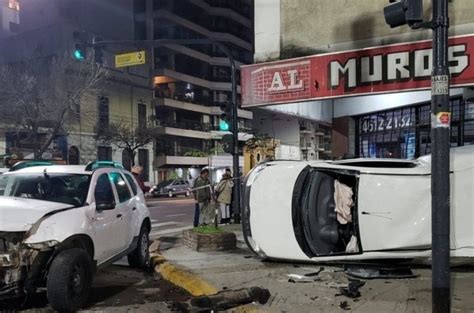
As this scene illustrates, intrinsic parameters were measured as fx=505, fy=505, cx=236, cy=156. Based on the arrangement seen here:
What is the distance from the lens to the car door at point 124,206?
310 inches

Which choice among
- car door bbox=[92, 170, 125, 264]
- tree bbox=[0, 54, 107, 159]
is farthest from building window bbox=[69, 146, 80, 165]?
car door bbox=[92, 170, 125, 264]

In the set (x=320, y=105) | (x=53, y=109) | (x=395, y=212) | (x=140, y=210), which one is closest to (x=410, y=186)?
(x=395, y=212)

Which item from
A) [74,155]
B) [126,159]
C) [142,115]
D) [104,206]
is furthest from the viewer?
[142,115]

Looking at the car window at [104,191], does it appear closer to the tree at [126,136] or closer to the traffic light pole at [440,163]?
the traffic light pole at [440,163]

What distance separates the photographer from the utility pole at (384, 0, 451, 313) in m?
4.93

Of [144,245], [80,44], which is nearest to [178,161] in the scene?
[80,44]

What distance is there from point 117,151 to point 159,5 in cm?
2403

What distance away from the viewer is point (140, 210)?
29.0ft

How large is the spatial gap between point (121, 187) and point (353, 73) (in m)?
4.73

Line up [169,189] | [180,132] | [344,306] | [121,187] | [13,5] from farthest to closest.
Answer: [180,132]
[169,189]
[13,5]
[121,187]
[344,306]

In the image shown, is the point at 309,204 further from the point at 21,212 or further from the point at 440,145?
the point at 21,212

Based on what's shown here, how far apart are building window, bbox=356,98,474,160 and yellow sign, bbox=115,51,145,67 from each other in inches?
274

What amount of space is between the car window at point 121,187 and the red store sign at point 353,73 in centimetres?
366

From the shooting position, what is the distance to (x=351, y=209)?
7.35 meters
